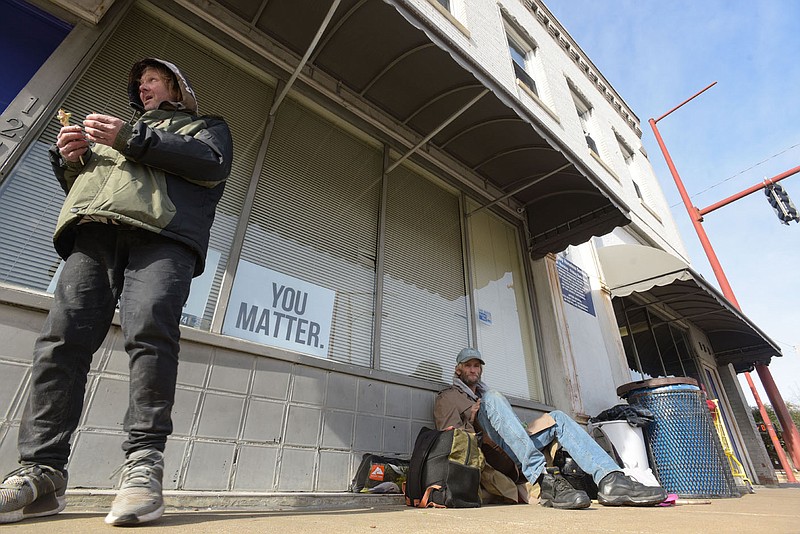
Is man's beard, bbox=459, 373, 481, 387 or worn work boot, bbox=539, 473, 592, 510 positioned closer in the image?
worn work boot, bbox=539, 473, 592, 510

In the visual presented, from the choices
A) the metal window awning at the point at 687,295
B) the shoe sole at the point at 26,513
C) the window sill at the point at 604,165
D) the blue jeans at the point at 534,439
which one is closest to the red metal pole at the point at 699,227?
the metal window awning at the point at 687,295

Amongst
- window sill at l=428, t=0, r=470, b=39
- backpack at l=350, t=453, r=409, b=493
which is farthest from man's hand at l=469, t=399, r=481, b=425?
window sill at l=428, t=0, r=470, b=39

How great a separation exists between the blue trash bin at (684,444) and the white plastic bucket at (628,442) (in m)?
0.18

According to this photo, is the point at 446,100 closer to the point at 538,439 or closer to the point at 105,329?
the point at 538,439

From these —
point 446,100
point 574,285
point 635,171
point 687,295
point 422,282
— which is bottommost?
→ point 422,282

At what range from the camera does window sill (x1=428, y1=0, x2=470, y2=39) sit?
5016 millimetres

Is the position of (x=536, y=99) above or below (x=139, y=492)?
above

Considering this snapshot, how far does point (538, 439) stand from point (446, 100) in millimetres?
3240

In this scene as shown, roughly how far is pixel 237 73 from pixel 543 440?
4.01 m

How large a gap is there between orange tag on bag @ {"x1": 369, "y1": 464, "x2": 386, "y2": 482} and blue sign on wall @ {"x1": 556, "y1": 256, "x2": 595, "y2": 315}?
3879 millimetres

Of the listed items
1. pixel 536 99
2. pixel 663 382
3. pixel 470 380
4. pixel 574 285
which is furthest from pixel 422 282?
pixel 536 99

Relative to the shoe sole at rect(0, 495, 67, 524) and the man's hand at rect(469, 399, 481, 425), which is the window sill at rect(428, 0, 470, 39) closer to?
the man's hand at rect(469, 399, 481, 425)

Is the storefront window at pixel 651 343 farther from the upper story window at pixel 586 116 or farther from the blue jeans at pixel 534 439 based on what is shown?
the blue jeans at pixel 534 439

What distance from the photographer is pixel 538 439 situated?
3047mm
